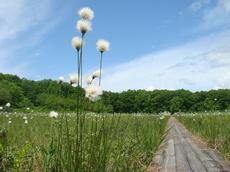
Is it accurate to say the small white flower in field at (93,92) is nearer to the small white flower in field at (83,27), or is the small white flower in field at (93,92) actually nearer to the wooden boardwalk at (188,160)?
the small white flower in field at (83,27)

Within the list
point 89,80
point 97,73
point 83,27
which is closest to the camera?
point 83,27

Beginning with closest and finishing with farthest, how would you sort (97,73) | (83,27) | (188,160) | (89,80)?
1. (83,27)
2. (97,73)
3. (89,80)
4. (188,160)

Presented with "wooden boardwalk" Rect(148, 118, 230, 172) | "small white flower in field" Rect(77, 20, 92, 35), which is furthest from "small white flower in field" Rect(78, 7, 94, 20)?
"wooden boardwalk" Rect(148, 118, 230, 172)

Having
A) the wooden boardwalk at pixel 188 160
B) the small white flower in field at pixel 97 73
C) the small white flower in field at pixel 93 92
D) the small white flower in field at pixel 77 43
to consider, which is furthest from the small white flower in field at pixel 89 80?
the wooden boardwalk at pixel 188 160

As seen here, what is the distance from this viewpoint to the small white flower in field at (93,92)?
165 inches

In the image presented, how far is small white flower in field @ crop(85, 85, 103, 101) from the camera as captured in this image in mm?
4188

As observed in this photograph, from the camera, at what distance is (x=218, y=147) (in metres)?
10.9

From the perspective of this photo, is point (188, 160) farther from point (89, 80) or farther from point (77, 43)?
point (77, 43)

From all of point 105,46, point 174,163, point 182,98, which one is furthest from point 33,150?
point 182,98

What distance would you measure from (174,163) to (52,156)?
3.85 meters

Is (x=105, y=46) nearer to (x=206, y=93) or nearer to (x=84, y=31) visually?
(x=84, y=31)

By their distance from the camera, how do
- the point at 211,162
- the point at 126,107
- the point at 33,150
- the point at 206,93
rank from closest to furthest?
the point at 33,150
the point at 211,162
the point at 126,107
the point at 206,93

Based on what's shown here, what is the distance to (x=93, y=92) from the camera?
13.8 ft

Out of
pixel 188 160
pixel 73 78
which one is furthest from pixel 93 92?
pixel 188 160
